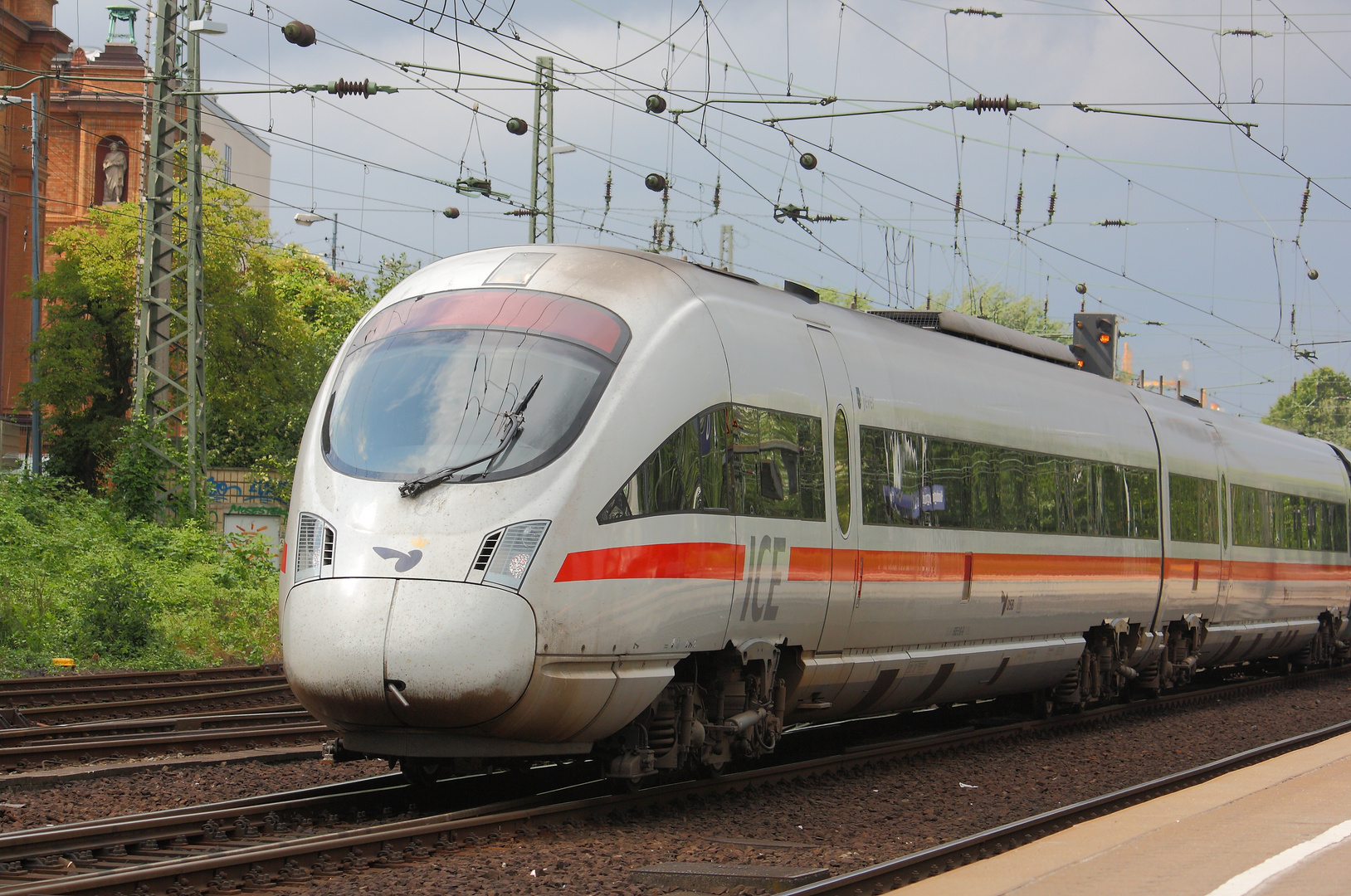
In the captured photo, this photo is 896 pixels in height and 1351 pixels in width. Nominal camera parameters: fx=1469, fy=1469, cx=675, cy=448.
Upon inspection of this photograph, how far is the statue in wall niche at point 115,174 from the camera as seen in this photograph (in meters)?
58.5

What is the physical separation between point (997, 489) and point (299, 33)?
997 centimetres

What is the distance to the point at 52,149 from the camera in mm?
59250

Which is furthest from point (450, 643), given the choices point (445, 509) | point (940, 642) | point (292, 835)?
point (940, 642)

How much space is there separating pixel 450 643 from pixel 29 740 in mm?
5393

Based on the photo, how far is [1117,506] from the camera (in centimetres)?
1473

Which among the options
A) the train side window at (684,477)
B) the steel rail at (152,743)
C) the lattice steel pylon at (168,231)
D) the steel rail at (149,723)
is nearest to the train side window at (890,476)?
the train side window at (684,477)

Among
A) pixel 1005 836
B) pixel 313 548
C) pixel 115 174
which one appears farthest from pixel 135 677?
pixel 115 174

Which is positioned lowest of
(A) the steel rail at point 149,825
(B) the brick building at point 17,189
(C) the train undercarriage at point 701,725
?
(A) the steel rail at point 149,825

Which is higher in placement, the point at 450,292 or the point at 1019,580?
the point at 450,292

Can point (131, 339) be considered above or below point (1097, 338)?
above

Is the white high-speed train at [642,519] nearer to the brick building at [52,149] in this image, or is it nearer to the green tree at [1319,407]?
the brick building at [52,149]

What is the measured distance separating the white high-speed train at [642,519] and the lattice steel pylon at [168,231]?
42.8 ft

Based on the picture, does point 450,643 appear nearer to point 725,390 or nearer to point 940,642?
point 725,390

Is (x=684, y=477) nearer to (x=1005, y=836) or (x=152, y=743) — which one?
(x=1005, y=836)
